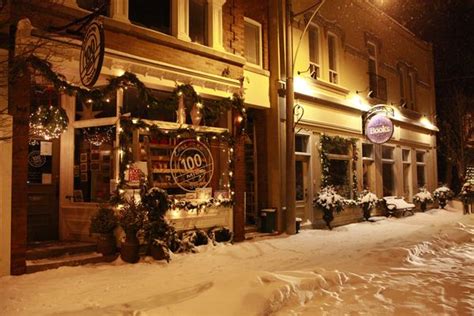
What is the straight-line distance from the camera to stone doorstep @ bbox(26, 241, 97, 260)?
812cm

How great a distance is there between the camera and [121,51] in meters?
9.20

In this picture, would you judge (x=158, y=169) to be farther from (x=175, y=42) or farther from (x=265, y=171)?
(x=265, y=171)

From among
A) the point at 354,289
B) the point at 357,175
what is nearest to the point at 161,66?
the point at 354,289

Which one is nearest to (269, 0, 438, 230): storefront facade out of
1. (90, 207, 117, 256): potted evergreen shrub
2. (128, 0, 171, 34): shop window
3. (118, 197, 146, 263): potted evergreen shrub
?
(128, 0, 171, 34): shop window

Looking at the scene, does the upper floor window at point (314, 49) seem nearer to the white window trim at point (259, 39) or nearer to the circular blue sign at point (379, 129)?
the white window trim at point (259, 39)

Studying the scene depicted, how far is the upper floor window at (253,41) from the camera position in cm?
1332

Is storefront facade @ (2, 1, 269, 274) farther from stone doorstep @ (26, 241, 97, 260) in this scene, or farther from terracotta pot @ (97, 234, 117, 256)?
terracotta pot @ (97, 234, 117, 256)

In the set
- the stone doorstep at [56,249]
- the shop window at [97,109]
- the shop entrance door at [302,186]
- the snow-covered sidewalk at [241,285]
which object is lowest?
the snow-covered sidewalk at [241,285]

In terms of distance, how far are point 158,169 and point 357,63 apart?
11111mm

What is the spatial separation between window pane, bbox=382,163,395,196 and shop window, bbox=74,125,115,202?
13491 millimetres

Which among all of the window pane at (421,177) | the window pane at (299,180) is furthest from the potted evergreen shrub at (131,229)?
the window pane at (421,177)

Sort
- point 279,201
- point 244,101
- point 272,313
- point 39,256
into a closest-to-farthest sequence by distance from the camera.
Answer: point 272,313
point 39,256
point 244,101
point 279,201

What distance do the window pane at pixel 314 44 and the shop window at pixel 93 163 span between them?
29.1ft

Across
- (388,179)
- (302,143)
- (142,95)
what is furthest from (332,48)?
(142,95)
